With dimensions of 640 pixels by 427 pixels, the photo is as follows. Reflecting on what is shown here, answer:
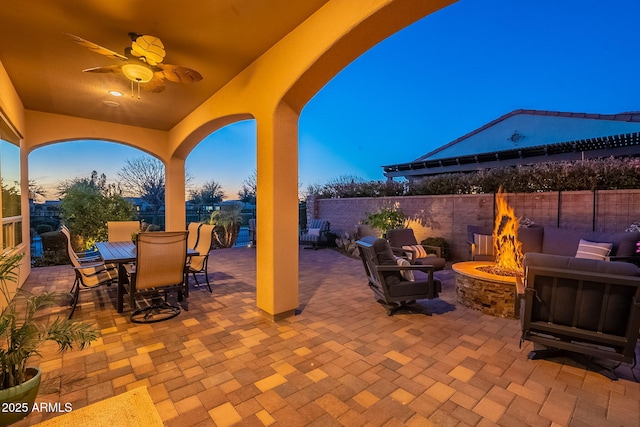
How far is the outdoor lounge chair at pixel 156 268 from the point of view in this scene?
321cm

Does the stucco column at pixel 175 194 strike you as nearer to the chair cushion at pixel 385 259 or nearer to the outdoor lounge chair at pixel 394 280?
the outdoor lounge chair at pixel 394 280

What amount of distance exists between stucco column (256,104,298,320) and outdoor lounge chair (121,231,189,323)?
3.11 feet

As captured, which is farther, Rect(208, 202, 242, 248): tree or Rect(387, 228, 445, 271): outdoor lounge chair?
Rect(208, 202, 242, 248): tree

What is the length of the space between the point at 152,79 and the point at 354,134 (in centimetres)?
3389

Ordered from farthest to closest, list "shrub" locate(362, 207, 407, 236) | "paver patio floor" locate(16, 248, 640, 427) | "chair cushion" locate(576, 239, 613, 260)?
1. "shrub" locate(362, 207, 407, 236)
2. "chair cushion" locate(576, 239, 613, 260)
3. "paver patio floor" locate(16, 248, 640, 427)

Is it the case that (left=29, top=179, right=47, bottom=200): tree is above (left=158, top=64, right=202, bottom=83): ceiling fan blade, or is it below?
below

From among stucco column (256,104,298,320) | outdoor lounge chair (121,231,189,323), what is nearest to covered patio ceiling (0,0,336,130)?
stucco column (256,104,298,320)

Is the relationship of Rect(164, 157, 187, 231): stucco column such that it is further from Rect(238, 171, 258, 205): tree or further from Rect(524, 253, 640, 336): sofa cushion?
Rect(524, 253, 640, 336): sofa cushion

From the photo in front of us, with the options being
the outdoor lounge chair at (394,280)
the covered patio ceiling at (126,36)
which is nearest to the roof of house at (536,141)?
the outdoor lounge chair at (394,280)

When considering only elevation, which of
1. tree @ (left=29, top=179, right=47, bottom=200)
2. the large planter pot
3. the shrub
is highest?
tree @ (left=29, top=179, right=47, bottom=200)

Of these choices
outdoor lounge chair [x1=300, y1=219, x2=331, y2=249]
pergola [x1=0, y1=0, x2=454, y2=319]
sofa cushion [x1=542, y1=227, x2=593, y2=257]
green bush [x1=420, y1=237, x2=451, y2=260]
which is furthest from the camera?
outdoor lounge chair [x1=300, y1=219, x2=331, y2=249]

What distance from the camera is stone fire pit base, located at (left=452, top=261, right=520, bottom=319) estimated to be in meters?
3.54

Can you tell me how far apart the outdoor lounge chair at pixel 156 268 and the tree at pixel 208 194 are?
9.44 metres

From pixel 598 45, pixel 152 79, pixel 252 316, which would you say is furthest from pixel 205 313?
pixel 598 45
